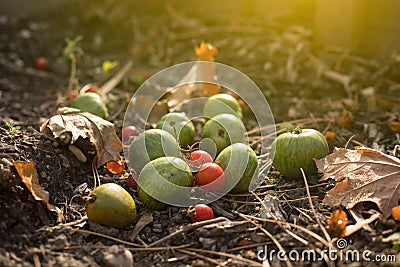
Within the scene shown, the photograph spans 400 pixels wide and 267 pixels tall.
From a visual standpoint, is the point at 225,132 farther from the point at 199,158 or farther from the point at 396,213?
the point at 396,213

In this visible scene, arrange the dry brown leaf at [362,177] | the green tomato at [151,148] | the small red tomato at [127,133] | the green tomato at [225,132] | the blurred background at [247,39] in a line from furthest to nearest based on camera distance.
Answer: the blurred background at [247,39] < the small red tomato at [127,133] < the green tomato at [225,132] < the green tomato at [151,148] < the dry brown leaf at [362,177]

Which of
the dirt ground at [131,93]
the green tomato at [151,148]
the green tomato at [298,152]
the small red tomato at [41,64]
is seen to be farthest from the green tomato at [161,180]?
the small red tomato at [41,64]

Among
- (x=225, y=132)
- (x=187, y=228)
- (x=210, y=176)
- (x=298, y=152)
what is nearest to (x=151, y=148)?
(x=210, y=176)

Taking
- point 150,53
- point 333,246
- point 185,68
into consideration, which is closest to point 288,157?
point 333,246

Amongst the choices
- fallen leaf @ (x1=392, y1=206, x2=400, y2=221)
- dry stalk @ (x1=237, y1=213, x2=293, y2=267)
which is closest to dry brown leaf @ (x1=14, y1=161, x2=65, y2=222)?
dry stalk @ (x1=237, y1=213, x2=293, y2=267)

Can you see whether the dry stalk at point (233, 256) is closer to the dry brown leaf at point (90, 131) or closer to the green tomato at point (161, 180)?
the green tomato at point (161, 180)

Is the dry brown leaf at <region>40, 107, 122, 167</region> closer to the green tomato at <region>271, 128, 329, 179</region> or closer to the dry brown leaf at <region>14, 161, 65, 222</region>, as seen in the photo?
the dry brown leaf at <region>14, 161, 65, 222</region>

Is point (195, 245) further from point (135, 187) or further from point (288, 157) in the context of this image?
point (288, 157)
